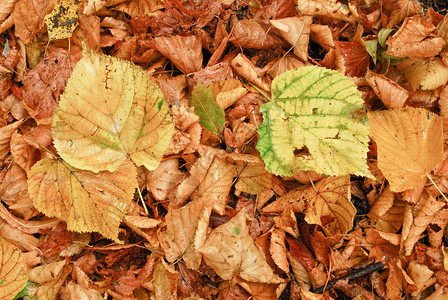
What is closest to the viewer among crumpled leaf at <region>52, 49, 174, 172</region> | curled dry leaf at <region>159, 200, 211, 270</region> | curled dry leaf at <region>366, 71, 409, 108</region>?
crumpled leaf at <region>52, 49, 174, 172</region>

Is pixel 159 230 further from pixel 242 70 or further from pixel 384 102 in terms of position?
pixel 384 102

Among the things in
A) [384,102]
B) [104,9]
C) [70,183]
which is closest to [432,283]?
[384,102]

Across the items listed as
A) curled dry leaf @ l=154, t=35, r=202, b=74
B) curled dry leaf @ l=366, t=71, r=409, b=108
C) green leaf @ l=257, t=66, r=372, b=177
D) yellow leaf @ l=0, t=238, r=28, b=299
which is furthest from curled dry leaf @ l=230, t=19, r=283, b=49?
yellow leaf @ l=0, t=238, r=28, b=299

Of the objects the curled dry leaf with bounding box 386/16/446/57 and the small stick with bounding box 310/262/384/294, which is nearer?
the small stick with bounding box 310/262/384/294

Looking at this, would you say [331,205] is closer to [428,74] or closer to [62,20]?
[428,74]

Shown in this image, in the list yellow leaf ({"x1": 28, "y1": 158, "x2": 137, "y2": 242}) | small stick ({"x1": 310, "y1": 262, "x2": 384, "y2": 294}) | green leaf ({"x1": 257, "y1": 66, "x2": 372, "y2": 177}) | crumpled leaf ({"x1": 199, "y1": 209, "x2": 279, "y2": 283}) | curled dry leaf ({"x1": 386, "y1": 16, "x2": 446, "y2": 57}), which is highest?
curled dry leaf ({"x1": 386, "y1": 16, "x2": 446, "y2": 57})

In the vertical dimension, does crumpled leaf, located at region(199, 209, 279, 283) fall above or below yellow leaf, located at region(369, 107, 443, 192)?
below

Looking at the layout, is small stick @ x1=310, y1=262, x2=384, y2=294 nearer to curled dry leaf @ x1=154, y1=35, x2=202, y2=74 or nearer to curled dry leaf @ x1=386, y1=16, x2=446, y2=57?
curled dry leaf @ x1=386, y1=16, x2=446, y2=57
